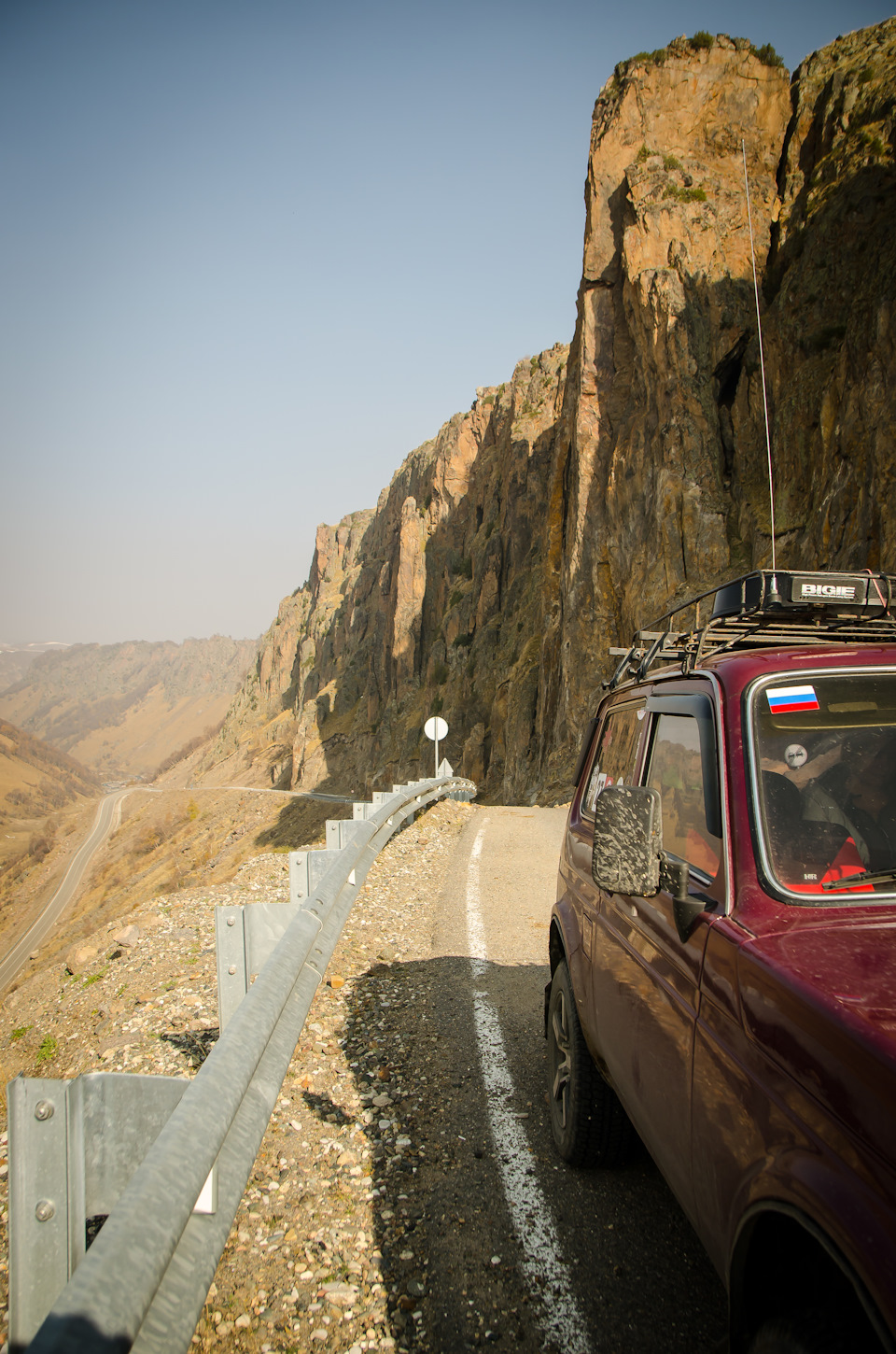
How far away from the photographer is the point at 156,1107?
1628 millimetres

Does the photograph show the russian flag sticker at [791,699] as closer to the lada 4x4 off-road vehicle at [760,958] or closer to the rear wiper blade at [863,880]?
the lada 4x4 off-road vehicle at [760,958]

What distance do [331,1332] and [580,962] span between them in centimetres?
153

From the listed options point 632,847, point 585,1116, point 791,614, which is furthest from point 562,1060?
point 791,614

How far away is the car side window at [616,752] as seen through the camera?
311cm

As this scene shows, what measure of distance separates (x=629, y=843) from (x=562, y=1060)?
1.80m

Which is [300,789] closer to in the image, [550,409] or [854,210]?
[550,409]

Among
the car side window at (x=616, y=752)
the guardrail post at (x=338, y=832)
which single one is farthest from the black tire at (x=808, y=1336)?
the guardrail post at (x=338, y=832)

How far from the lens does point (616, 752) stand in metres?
3.45

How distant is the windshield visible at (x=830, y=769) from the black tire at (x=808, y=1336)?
1058mm

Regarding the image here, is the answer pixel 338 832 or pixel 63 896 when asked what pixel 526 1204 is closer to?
pixel 338 832

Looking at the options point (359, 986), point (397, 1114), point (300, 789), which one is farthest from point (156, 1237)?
point (300, 789)

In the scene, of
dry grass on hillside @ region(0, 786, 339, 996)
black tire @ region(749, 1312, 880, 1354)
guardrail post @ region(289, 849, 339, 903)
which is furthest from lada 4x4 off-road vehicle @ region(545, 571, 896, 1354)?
dry grass on hillside @ region(0, 786, 339, 996)

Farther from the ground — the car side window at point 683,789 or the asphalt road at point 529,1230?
the car side window at point 683,789

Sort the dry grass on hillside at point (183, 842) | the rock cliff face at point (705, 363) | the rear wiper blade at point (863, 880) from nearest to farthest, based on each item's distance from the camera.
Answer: the rear wiper blade at point (863, 880)
the rock cliff face at point (705, 363)
the dry grass on hillside at point (183, 842)
